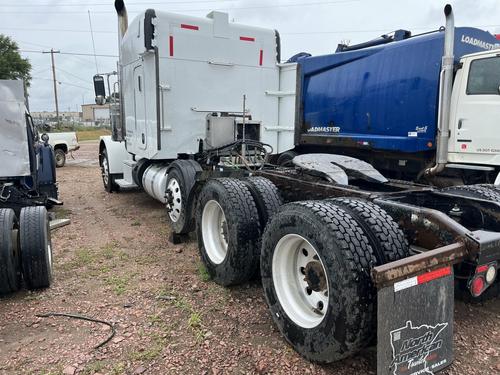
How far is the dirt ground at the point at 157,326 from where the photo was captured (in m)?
2.83

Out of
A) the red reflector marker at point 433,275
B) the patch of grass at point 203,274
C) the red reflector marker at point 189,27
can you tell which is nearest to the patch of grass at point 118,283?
the patch of grass at point 203,274

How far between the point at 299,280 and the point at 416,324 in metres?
0.96

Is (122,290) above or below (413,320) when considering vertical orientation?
below

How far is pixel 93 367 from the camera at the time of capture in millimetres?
2836

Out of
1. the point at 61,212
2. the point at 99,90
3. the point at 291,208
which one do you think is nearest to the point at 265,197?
the point at 291,208

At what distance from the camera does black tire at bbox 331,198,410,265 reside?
2.48 meters

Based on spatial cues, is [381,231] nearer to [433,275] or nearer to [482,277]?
[433,275]

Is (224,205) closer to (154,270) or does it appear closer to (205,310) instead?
(205,310)

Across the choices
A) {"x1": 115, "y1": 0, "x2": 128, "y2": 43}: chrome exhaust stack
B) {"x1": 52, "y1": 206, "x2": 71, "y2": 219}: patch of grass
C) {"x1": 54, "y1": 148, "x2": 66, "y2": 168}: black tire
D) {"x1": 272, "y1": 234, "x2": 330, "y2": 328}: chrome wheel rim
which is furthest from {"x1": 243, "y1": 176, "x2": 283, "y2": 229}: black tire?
{"x1": 54, "y1": 148, "x2": 66, "y2": 168}: black tire

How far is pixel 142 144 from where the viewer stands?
722 cm

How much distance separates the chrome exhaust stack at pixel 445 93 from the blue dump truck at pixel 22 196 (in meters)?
5.07

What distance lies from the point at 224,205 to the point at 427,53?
4.06 m

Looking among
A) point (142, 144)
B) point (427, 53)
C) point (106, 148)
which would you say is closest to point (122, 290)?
point (142, 144)

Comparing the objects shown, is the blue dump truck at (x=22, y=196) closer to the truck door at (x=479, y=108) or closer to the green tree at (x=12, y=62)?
the truck door at (x=479, y=108)
